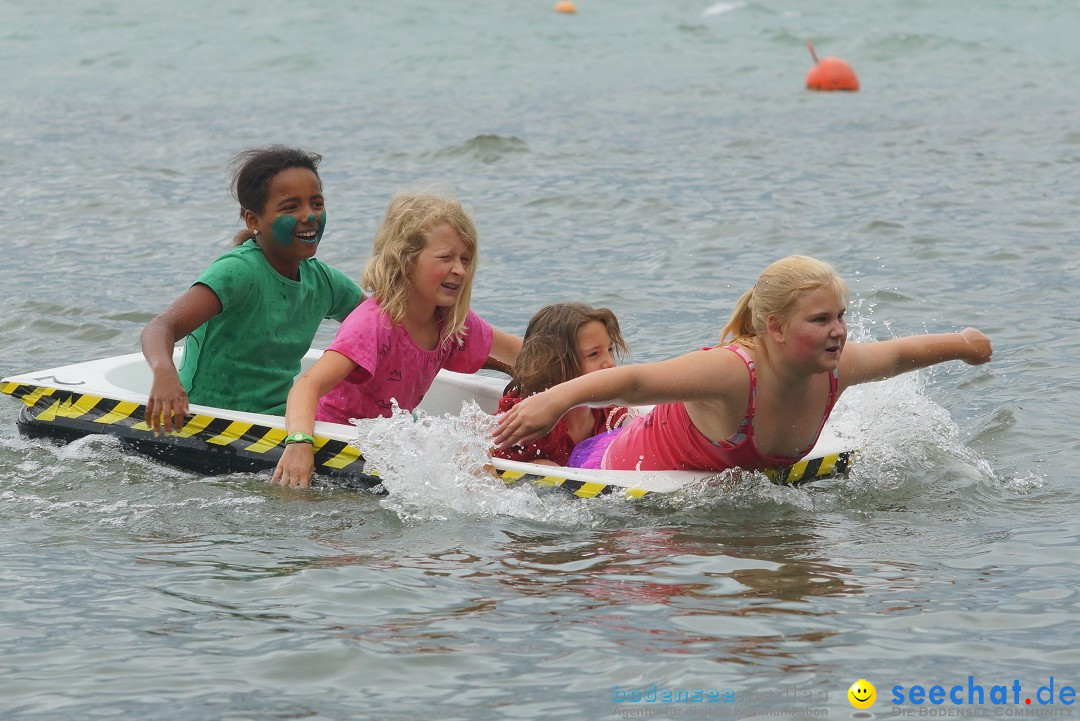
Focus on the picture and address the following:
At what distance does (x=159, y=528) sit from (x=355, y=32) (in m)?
22.2

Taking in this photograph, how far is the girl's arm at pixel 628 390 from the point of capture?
15.5 ft

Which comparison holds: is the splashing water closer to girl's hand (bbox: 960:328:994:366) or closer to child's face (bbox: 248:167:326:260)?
child's face (bbox: 248:167:326:260)

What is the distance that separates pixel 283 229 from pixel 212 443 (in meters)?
0.90

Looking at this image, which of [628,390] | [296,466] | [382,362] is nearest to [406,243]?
[382,362]

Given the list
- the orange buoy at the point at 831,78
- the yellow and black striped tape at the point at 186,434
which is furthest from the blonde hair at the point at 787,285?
the orange buoy at the point at 831,78

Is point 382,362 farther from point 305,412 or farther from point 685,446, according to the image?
point 685,446

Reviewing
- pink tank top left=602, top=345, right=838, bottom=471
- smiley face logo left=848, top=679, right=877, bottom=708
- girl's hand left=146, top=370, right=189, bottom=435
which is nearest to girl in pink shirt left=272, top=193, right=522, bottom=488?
girl's hand left=146, top=370, right=189, bottom=435

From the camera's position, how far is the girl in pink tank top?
189 inches

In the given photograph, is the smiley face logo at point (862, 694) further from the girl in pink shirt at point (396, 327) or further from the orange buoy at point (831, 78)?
the orange buoy at point (831, 78)

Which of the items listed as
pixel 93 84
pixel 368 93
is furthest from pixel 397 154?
pixel 93 84

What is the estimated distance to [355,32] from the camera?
86.2 feet

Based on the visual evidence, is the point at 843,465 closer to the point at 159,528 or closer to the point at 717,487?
the point at 717,487

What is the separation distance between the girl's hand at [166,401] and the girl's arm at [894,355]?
2454mm

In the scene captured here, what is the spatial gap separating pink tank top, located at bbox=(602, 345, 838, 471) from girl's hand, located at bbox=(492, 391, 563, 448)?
722 mm
